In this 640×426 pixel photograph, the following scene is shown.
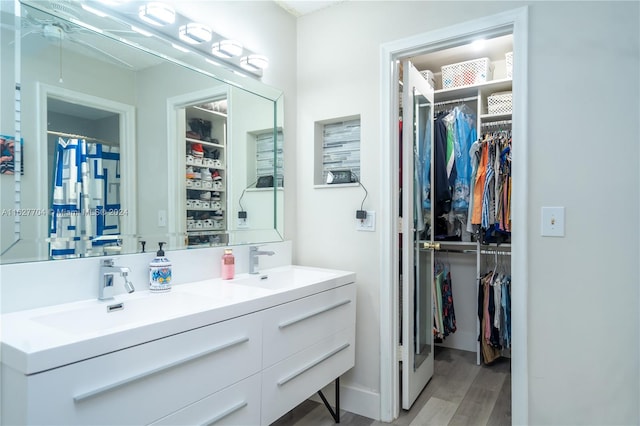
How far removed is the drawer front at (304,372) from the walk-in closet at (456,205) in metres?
0.43

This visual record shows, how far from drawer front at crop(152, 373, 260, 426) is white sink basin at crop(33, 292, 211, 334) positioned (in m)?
0.31

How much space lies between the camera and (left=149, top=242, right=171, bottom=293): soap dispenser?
61.3 inches

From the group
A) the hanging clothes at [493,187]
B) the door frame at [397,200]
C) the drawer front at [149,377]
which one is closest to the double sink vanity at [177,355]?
the drawer front at [149,377]

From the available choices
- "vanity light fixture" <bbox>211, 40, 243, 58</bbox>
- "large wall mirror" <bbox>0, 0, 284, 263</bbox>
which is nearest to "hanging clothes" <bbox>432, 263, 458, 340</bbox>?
"large wall mirror" <bbox>0, 0, 284, 263</bbox>

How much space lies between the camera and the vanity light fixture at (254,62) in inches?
82.7

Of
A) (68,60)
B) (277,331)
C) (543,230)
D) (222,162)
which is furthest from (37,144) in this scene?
(543,230)

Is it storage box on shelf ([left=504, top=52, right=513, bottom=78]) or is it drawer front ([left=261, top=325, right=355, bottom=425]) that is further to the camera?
storage box on shelf ([left=504, top=52, right=513, bottom=78])

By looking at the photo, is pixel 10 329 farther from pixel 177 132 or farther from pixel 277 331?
pixel 177 132

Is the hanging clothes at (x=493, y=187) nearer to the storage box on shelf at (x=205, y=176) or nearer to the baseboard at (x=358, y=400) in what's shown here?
the baseboard at (x=358, y=400)

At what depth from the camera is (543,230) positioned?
5.64ft

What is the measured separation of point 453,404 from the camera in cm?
238

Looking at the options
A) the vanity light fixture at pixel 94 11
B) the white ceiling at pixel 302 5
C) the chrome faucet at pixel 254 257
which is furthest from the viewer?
the white ceiling at pixel 302 5

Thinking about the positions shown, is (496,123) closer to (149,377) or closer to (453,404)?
(453,404)

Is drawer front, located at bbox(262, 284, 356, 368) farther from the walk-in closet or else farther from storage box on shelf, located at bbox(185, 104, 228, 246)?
storage box on shelf, located at bbox(185, 104, 228, 246)
